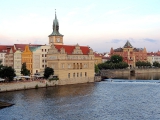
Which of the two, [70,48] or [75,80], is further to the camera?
[70,48]

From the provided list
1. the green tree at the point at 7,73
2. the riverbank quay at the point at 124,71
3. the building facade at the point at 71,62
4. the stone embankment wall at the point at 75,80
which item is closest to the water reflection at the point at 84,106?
the green tree at the point at 7,73

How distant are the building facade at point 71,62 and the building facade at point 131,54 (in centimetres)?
6588

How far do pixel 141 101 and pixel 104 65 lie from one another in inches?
2929

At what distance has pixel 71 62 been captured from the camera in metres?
68.5

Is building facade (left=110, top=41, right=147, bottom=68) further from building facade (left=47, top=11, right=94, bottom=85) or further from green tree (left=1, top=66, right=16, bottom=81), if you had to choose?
green tree (left=1, top=66, right=16, bottom=81)

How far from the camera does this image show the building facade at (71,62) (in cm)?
6606

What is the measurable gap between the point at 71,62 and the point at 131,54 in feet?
246

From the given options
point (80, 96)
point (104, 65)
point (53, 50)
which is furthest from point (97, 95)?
point (104, 65)

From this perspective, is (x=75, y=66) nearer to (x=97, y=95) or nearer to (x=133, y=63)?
(x=97, y=95)

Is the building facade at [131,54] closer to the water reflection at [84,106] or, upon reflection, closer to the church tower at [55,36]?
the church tower at [55,36]

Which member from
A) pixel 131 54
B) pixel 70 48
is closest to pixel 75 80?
pixel 70 48

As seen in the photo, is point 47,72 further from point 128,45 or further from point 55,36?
point 128,45

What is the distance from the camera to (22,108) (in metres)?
37.1

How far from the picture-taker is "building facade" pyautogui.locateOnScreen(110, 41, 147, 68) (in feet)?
454
